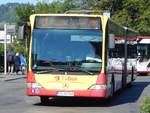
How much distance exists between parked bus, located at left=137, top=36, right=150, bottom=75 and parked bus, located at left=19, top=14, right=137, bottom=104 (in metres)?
27.7

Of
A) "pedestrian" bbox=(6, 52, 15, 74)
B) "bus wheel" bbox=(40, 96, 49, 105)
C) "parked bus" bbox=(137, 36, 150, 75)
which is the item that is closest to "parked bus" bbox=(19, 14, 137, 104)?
"bus wheel" bbox=(40, 96, 49, 105)

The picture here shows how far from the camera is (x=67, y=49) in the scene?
18.2 m

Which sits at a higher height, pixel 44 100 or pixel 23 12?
pixel 23 12

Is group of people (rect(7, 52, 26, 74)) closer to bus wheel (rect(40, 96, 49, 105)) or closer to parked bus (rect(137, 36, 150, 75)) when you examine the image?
parked bus (rect(137, 36, 150, 75))

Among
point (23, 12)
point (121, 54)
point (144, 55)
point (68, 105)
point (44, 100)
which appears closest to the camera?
point (68, 105)

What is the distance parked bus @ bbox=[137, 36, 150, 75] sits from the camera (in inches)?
1813

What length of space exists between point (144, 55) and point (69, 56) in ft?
94.8

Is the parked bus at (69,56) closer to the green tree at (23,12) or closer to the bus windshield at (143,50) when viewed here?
the bus windshield at (143,50)

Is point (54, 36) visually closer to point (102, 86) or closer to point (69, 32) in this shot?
point (69, 32)

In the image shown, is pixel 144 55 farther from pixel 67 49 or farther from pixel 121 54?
pixel 67 49

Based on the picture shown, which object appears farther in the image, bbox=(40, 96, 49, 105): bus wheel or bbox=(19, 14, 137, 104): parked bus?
bbox=(40, 96, 49, 105): bus wheel

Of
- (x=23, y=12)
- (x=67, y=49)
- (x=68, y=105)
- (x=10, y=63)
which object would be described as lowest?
(x=68, y=105)

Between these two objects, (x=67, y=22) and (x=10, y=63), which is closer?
(x=67, y=22)

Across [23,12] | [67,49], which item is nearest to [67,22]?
[67,49]
